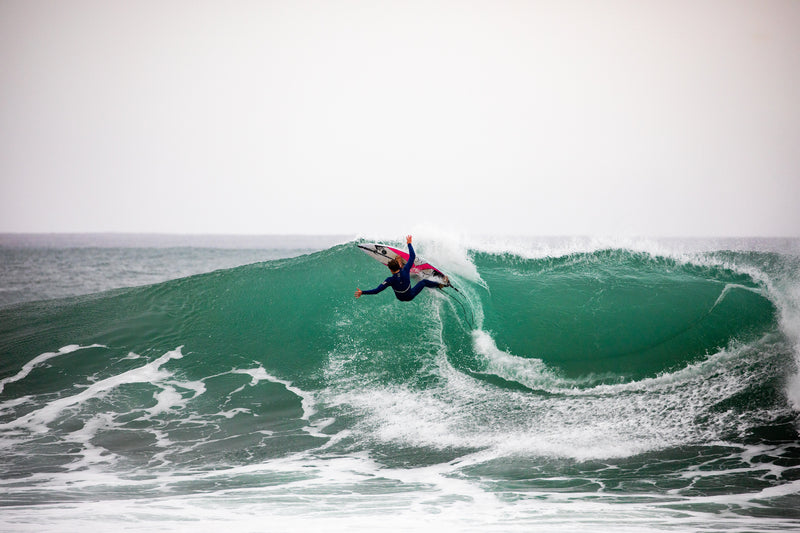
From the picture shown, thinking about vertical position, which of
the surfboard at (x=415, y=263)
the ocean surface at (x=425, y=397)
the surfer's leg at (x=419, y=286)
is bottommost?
the ocean surface at (x=425, y=397)

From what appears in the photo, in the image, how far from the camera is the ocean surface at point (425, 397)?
5.35 meters

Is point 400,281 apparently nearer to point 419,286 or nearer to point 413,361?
point 419,286

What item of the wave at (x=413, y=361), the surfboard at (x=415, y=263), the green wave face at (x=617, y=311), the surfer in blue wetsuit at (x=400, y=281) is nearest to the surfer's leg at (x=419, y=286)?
the surfer in blue wetsuit at (x=400, y=281)

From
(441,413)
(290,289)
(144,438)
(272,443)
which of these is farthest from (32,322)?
(441,413)

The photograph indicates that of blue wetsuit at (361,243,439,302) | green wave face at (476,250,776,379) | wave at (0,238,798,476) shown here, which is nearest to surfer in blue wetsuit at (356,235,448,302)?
blue wetsuit at (361,243,439,302)

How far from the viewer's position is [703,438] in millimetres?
6605

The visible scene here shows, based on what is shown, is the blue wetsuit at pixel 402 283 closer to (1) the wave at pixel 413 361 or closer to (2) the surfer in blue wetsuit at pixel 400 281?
(2) the surfer in blue wetsuit at pixel 400 281

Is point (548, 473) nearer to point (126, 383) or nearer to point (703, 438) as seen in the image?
point (703, 438)

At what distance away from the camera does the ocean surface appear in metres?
5.35

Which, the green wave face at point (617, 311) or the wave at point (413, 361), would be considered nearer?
the wave at point (413, 361)

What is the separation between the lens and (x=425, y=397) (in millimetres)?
7938

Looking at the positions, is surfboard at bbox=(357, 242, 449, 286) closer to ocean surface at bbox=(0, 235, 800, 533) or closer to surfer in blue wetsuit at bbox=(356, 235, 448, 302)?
surfer in blue wetsuit at bbox=(356, 235, 448, 302)

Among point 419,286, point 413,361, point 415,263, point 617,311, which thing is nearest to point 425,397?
point 413,361

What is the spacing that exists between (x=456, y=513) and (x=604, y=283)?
6381mm
